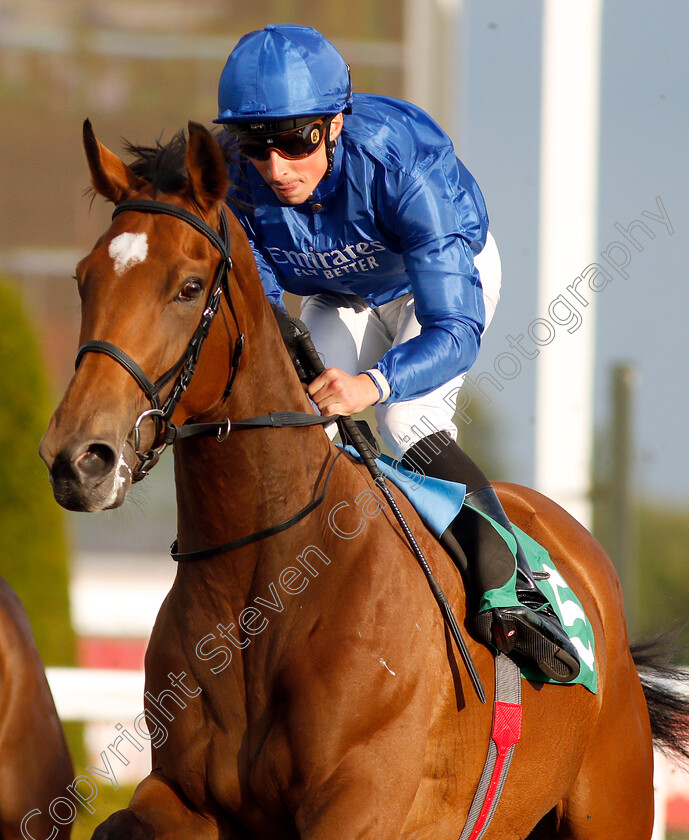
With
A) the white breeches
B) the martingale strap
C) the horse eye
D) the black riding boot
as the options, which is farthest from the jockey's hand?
the white breeches

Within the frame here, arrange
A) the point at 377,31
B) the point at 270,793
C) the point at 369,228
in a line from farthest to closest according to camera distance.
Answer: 1. the point at 377,31
2. the point at 369,228
3. the point at 270,793

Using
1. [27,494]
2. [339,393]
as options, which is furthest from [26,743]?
[27,494]

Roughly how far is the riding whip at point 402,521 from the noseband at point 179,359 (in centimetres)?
30

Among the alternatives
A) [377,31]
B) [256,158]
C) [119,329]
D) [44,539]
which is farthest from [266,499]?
[377,31]

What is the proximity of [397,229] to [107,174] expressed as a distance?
2.46ft

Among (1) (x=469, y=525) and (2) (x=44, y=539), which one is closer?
(1) (x=469, y=525)

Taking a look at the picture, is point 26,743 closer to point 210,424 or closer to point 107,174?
point 210,424

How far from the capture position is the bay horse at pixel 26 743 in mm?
2826

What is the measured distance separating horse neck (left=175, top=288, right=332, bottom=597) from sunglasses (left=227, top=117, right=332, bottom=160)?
409 mm

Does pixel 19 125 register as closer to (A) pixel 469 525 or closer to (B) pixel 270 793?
(A) pixel 469 525

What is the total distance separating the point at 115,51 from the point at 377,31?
174 cm

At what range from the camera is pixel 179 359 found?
1771mm

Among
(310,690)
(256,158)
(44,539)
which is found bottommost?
(44,539)

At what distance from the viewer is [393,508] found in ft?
7.16
